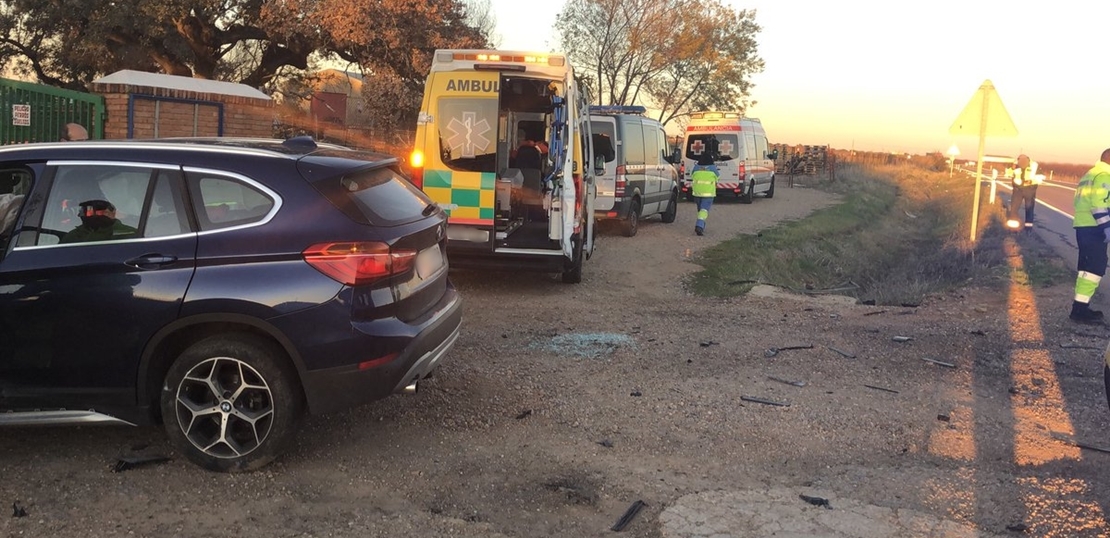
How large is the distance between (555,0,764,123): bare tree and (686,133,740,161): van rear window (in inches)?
437

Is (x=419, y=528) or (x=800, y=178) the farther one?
(x=800, y=178)

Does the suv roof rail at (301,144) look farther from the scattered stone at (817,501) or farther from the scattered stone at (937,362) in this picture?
the scattered stone at (937,362)

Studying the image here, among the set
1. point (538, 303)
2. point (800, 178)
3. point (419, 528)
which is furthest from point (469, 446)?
point (800, 178)

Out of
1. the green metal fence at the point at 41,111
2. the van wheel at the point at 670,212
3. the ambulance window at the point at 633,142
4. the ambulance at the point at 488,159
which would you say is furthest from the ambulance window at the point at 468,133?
the van wheel at the point at 670,212

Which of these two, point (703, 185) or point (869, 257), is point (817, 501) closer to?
point (869, 257)

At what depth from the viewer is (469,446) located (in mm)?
4488

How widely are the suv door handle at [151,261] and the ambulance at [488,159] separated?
4942 mm

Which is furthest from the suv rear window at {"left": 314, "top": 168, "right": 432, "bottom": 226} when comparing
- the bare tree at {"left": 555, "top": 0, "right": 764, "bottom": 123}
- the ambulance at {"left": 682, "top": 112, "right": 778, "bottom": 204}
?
the bare tree at {"left": 555, "top": 0, "right": 764, "bottom": 123}

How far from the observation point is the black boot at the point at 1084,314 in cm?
790

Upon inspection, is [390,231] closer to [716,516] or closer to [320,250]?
[320,250]

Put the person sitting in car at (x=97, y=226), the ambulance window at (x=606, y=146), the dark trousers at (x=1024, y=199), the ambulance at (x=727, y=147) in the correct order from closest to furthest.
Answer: the person sitting in car at (x=97, y=226) < the ambulance window at (x=606, y=146) < the dark trousers at (x=1024, y=199) < the ambulance at (x=727, y=147)

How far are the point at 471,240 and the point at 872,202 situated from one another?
71.4 ft

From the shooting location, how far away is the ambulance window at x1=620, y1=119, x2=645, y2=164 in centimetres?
1484

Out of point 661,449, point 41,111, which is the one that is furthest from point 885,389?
point 41,111
